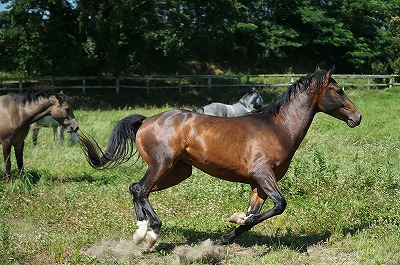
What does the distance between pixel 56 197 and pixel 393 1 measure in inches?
1622

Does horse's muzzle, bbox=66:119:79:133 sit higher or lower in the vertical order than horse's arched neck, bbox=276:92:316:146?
lower

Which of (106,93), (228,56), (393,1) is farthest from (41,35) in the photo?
(393,1)

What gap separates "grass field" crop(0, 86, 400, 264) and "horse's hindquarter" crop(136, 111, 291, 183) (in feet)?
3.10

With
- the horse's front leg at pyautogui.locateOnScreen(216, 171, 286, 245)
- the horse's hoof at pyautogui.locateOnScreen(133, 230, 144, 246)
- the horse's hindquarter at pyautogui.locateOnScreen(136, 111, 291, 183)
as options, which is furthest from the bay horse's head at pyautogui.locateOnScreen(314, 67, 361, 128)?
the horse's hoof at pyautogui.locateOnScreen(133, 230, 144, 246)

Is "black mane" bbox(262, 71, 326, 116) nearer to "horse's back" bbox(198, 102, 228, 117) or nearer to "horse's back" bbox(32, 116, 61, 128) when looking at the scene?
"horse's back" bbox(198, 102, 228, 117)

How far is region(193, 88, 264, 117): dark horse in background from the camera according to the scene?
572 inches

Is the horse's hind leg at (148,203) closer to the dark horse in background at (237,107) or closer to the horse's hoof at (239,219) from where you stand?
the horse's hoof at (239,219)

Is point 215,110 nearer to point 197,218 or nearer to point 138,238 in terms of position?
point 197,218

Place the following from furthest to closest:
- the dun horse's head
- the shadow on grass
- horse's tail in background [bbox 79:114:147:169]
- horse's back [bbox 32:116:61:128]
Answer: horse's back [bbox 32:116:61:128] → the dun horse's head → horse's tail in background [bbox 79:114:147:169] → the shadow on grass

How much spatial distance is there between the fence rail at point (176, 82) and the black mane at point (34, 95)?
1549cm

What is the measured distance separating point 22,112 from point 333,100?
21.2 feet

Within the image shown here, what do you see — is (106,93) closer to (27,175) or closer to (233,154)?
(27,175)

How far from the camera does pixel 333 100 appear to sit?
21.1 feet

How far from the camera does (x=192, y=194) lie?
29.1ft
